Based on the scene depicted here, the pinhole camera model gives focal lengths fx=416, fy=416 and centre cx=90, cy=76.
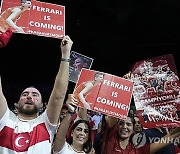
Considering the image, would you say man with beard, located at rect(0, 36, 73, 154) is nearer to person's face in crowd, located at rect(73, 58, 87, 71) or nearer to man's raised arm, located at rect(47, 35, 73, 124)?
man's raised arm, located at rect(47, 35, 73, 124)

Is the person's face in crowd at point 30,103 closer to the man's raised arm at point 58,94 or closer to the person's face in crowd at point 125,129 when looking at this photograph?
the man's raised arm at point 58,94

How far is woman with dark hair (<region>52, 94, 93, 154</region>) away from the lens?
277cm

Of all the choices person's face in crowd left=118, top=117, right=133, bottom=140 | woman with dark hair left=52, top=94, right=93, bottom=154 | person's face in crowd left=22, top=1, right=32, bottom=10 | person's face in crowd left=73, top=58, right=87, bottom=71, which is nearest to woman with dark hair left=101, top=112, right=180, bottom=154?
person's face in crowd left=118, top=117, right=133, bottom=140

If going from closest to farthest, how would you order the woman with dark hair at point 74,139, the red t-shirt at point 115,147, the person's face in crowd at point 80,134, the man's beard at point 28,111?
the man's beard at point 28,111 → the woman with dark hair at point 74,139 → the person's face in crowd at point 80,134 → the red t-shirt at point 115,147

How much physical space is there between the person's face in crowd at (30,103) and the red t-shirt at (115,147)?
80cm

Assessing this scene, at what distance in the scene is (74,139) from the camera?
310 centimetres

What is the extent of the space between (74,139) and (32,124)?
0.59 metres

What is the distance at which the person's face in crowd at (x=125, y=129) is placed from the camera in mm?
3244

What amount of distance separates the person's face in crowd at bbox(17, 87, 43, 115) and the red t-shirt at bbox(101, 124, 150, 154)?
800 mm

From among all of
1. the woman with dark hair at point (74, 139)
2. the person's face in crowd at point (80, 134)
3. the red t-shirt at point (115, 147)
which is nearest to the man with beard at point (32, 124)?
the woman with dark hair at point (74, 139)

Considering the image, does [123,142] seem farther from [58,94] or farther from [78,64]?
[58,94]

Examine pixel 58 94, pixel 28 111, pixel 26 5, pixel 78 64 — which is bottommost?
pixel 28 111

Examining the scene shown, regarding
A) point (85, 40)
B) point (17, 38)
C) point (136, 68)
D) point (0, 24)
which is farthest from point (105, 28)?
point (0, 24)

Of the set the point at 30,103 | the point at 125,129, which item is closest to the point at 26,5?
the point at 30,103
